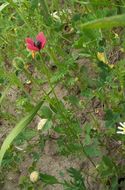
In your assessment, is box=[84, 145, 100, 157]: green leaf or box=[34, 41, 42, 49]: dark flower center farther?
box=[84, 145, 100, 157]: green leaf

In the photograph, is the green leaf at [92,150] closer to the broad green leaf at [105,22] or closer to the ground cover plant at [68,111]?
the ground cover plant at [68,111]

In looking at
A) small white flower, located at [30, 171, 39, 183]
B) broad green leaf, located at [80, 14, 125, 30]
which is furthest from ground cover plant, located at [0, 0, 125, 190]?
broad green leaf, located at [80, 14, 125, 30]

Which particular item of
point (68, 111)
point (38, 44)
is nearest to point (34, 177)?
point (68, 111)

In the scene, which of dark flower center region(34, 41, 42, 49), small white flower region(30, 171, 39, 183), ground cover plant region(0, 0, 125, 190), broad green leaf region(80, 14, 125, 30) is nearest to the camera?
broad green leaf region(80, 14, 125, 30)

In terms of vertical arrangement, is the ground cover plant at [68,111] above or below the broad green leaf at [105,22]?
below

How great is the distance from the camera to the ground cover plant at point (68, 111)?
63.0 inches

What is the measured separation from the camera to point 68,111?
5.79 feet

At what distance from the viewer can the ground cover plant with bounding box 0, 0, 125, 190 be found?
1.60m

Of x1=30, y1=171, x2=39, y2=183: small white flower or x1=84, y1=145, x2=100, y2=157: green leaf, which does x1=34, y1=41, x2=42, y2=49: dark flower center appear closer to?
x1=84, y1=145, x2=100, y2=157: green leaf

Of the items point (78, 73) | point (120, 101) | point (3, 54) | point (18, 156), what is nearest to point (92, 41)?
point (120, 101)

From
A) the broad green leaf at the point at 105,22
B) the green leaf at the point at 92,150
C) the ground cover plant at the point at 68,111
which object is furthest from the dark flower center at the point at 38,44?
the broad green leaf at the point at 105,22

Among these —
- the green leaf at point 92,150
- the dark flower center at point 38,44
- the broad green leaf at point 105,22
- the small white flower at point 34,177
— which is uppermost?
the broad green leaf at point 105,22

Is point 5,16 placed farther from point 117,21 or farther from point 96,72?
point 117,21

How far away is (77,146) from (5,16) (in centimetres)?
97
